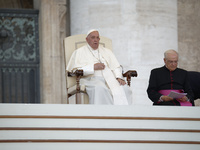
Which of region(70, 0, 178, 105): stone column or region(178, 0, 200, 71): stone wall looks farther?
region(178, 0, 200, 71): stone wall

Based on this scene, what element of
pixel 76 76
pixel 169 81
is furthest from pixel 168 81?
pixel 76 76

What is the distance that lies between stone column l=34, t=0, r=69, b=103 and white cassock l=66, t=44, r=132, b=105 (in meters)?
1.74

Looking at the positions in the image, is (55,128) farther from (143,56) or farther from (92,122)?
(143,56)

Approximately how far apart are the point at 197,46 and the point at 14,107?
6.08m

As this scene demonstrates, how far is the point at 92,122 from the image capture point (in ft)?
8.77

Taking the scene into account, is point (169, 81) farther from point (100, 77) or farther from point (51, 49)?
point (51, 49)

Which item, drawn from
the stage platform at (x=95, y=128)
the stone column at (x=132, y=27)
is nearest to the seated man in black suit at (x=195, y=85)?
the stone column at (x=132, y=27)

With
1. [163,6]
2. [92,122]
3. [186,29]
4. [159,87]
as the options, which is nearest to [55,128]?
[92,122]

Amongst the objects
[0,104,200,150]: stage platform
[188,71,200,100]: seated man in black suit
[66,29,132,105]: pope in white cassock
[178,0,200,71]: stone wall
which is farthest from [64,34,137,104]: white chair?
[178,0,200,71]: stone wall

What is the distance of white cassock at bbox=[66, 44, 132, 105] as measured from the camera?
491 cm

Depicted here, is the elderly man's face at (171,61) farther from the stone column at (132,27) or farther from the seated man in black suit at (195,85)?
the stone column at (132,27)

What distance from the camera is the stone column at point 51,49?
705cm

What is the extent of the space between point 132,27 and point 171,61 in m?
2.40

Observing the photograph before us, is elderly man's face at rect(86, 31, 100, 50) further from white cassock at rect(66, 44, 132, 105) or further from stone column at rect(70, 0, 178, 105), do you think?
stone column at rect(70, 0, 178, 105)
